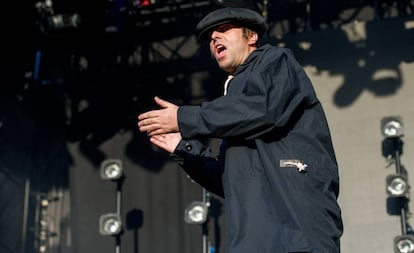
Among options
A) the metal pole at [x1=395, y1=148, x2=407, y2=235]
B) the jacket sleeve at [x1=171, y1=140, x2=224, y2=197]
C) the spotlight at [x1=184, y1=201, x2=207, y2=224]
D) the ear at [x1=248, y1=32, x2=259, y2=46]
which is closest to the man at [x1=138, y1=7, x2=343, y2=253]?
the ear at [x1=248, y1=32, x2=259, y2=46]

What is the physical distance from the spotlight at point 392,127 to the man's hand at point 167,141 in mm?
6012

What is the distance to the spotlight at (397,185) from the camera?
8305mm

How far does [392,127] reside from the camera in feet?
A: 28.1

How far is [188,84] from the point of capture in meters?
9.88

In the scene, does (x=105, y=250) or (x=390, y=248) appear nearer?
(x=390, y=248)

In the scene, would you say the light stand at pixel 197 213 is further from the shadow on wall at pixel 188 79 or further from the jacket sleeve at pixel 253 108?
the jacket sleeve at pixel 253 108

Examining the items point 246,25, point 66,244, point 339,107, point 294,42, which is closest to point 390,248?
point 339,107

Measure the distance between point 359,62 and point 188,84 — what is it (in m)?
2.19

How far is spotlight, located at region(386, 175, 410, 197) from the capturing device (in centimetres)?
830

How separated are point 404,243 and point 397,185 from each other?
63cm

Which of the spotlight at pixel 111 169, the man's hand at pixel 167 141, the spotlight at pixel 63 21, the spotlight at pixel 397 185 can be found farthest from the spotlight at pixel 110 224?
the man's hand at pixel 167 141

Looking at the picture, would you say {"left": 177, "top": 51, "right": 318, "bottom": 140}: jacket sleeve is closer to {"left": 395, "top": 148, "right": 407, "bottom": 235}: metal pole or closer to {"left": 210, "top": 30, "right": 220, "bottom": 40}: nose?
{"left": 210, "top": 30, "right": 220, "bottom": 40}: nose

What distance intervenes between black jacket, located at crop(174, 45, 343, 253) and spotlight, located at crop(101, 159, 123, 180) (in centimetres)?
656

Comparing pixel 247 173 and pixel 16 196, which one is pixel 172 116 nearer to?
pixel 247 173
